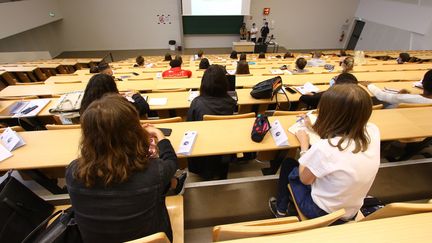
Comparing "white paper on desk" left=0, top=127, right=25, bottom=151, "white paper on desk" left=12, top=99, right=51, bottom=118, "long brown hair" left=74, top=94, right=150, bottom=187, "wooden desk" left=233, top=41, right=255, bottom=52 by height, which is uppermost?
"long brown hair" left=74, top=94, right=150, bottom=187

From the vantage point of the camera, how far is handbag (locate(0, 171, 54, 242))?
1.16m

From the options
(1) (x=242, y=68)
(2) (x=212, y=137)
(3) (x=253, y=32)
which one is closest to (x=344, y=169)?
(2) (x=212, y=137)

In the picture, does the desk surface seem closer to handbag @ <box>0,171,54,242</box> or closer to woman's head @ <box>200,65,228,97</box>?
handbag @ <box>0,171,54,242</box>

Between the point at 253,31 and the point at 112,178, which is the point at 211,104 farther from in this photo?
the point at 253,31

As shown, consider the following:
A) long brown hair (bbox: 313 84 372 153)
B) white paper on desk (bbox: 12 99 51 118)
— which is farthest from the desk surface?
white paper on desk (bbox: 12 99 51 118)

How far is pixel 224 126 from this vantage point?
1869 mm

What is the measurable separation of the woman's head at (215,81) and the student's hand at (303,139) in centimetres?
82

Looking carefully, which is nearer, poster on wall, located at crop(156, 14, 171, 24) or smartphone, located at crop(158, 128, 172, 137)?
smartphone, located at crop(158, 128, 172, 137)

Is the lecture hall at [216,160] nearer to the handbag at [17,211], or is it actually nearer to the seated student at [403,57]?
the handbag at [17,211]

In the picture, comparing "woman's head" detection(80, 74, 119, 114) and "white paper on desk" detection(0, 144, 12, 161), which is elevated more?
"woman's head" detection(80, 74, 119, 114)

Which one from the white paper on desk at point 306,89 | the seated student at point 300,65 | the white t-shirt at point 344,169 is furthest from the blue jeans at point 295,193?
the seated student at point 300,65

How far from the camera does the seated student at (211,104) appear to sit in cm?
200

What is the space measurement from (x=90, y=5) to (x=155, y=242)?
10.8m

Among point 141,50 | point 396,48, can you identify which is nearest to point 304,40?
point 396,48
